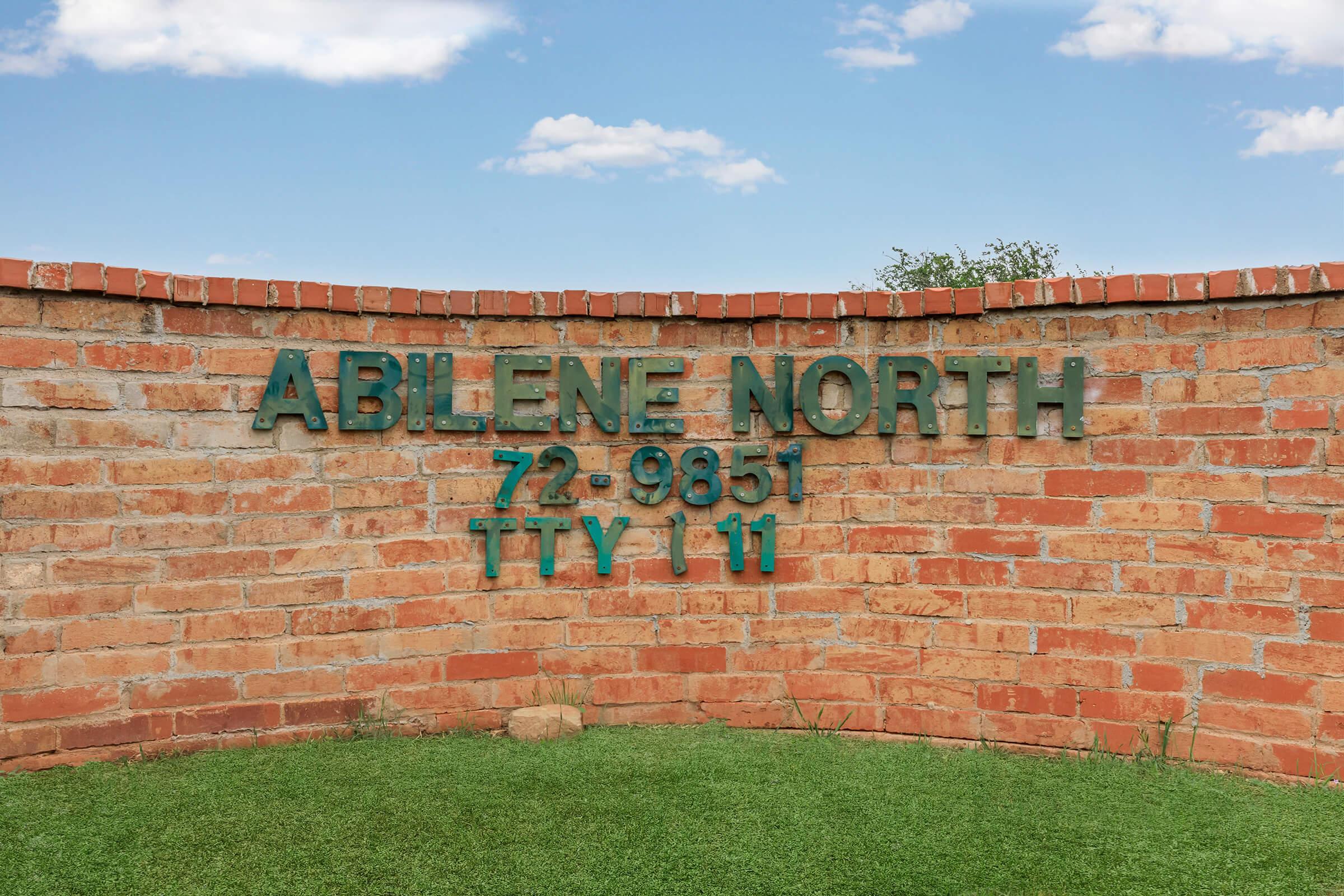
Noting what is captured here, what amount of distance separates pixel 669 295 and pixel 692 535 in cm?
115

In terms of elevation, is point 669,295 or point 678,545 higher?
point 669,295

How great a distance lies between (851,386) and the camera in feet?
16.0

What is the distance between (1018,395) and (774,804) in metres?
2.15

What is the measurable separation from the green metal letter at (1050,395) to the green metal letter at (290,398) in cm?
320

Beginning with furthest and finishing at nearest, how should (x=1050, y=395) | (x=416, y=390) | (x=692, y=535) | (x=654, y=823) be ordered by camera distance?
(x=692, y=535) < (x=416, y=390) < (x=1050, y=395) < (x=654, y=823)

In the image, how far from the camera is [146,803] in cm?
402

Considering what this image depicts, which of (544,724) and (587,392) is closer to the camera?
(544,724)

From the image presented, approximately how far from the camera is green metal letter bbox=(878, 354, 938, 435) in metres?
4.80

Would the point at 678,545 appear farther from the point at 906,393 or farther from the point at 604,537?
the point at 906,393

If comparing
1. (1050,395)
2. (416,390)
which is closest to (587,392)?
(416,390)

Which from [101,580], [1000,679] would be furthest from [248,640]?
[1000,679]

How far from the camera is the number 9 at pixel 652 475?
488cm

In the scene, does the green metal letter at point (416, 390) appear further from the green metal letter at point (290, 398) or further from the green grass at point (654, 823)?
the green grass at point (654, 823)

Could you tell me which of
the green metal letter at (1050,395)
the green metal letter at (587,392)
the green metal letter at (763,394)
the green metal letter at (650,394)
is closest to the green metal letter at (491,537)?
the green metal letter at (587,392)
